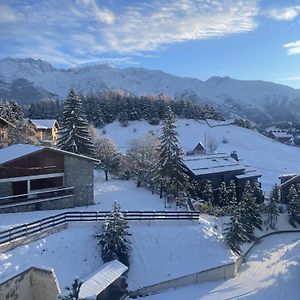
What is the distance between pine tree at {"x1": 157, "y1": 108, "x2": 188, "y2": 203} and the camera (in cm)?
3566

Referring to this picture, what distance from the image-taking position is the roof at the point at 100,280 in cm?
1816

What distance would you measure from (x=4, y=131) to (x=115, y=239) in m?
29.8

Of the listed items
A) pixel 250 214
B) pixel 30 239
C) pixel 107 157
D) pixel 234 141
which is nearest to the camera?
pixel 30 239

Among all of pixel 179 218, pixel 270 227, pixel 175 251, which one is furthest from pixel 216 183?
pixel 175 251

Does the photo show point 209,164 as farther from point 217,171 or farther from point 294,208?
point 294,208

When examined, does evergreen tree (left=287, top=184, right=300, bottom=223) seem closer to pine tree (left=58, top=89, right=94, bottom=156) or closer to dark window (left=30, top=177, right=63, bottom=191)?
pine tree (left=58, top=89, right=94, bottom=156)

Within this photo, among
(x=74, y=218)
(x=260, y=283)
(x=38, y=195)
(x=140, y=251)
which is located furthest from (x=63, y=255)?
(x=260, y=283)

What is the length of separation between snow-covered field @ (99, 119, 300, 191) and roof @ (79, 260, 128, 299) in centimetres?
5435

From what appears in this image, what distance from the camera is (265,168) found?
7431 cm

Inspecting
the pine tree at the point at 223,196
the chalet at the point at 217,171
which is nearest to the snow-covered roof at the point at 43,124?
the chalet at the point at 217,171

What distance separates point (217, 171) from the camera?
45.4m

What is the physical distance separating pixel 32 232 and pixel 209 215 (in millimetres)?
16663

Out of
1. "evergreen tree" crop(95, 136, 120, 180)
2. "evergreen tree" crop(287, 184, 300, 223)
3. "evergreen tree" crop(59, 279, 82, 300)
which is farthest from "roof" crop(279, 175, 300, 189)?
"evergreen tree" crop(59, 279, 82, 300)

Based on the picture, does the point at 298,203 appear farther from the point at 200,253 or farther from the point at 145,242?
the point at 145,242
